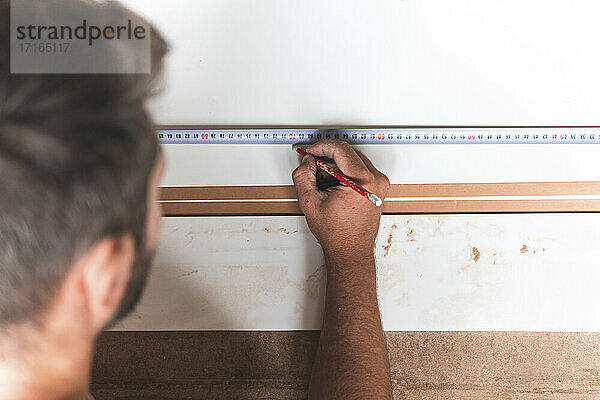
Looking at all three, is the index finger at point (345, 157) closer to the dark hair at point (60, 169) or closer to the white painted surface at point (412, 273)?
the white painted surface at point (412, 273)

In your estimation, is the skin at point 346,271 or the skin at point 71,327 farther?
the skin at point 346,271

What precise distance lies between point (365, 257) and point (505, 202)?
314 millimetres

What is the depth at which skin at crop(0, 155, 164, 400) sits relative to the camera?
62 cm

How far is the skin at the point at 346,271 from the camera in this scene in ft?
3.35

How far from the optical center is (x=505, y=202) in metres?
1.08

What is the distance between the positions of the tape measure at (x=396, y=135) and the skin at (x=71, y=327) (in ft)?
1.23

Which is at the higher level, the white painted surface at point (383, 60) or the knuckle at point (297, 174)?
the white painted surface at point (383, 60)

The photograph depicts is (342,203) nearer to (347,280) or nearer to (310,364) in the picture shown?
(347,280)

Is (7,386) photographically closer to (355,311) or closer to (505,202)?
(355,311)

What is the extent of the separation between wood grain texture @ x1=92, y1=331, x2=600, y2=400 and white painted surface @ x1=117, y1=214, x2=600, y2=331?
3 cm

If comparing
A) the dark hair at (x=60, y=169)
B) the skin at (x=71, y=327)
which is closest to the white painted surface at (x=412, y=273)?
the skin at (x=71, y=327)

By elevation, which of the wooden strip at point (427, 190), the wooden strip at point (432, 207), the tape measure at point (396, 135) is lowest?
the wooden strip at point (432, 207)

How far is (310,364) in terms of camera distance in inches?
44.2

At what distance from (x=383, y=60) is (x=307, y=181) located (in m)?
0.29
